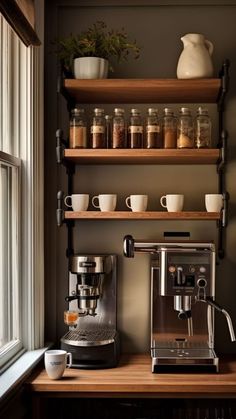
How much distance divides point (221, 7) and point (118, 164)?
91cm

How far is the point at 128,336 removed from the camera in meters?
2.75

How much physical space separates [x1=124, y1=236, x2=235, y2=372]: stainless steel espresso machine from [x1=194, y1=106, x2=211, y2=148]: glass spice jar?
45cm

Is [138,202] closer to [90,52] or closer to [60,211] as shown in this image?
[60,211]

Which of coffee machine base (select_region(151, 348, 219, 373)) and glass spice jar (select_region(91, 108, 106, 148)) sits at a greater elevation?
glass spice jar (select_region(91, 108, 106, 148))

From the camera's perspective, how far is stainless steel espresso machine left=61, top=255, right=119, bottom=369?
2.41 meters

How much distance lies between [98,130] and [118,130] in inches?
3.5

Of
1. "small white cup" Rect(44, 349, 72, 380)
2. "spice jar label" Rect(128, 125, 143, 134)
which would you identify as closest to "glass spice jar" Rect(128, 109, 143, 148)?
"spice jar label" Rect(128, 125, 143, 134)

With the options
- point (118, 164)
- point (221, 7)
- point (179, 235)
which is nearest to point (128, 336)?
point (179, 235)

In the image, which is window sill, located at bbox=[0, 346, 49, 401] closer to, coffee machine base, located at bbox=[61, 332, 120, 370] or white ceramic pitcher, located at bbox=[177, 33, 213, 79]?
coffee machine base, located at bbox=[61, 332, 120, 370]

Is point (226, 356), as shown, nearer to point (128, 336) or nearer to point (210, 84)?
point (128, 336)

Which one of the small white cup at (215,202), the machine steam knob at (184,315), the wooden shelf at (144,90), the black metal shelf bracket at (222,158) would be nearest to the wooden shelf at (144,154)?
the black metal shelf bracket at (222,158)

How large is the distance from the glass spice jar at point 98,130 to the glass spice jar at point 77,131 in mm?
41

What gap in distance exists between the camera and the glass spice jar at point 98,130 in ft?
8.25

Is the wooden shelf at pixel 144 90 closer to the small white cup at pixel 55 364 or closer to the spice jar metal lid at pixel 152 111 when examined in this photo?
the spice jar metal lid at pixel 152 111
